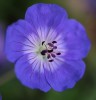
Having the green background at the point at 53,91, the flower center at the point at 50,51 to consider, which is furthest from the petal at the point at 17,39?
the green background at the point at 53,91

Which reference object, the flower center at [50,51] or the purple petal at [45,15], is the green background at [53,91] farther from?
the purple petal at [45,15]

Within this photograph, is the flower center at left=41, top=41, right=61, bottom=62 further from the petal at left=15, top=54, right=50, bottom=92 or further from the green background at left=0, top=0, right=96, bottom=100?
the green background at left=0, top=0, right=96, bottom=100

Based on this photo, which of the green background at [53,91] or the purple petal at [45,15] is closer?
the purple petal at [45,15]

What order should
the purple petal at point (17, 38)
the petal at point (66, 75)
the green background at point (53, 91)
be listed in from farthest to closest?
the green background at point (53, 91) < the petal at point (66, 75) < the purple petal at point (17, 38)

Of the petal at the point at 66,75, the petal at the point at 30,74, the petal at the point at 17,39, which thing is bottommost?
the petal at the point at 66,75

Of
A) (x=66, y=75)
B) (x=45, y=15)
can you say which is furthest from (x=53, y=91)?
(x=45, y=15)

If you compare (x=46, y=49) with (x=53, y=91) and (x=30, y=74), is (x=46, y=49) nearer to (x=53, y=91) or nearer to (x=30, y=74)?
(x=30, y=74)

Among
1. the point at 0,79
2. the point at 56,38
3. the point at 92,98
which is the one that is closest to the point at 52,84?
the point at 56,38
